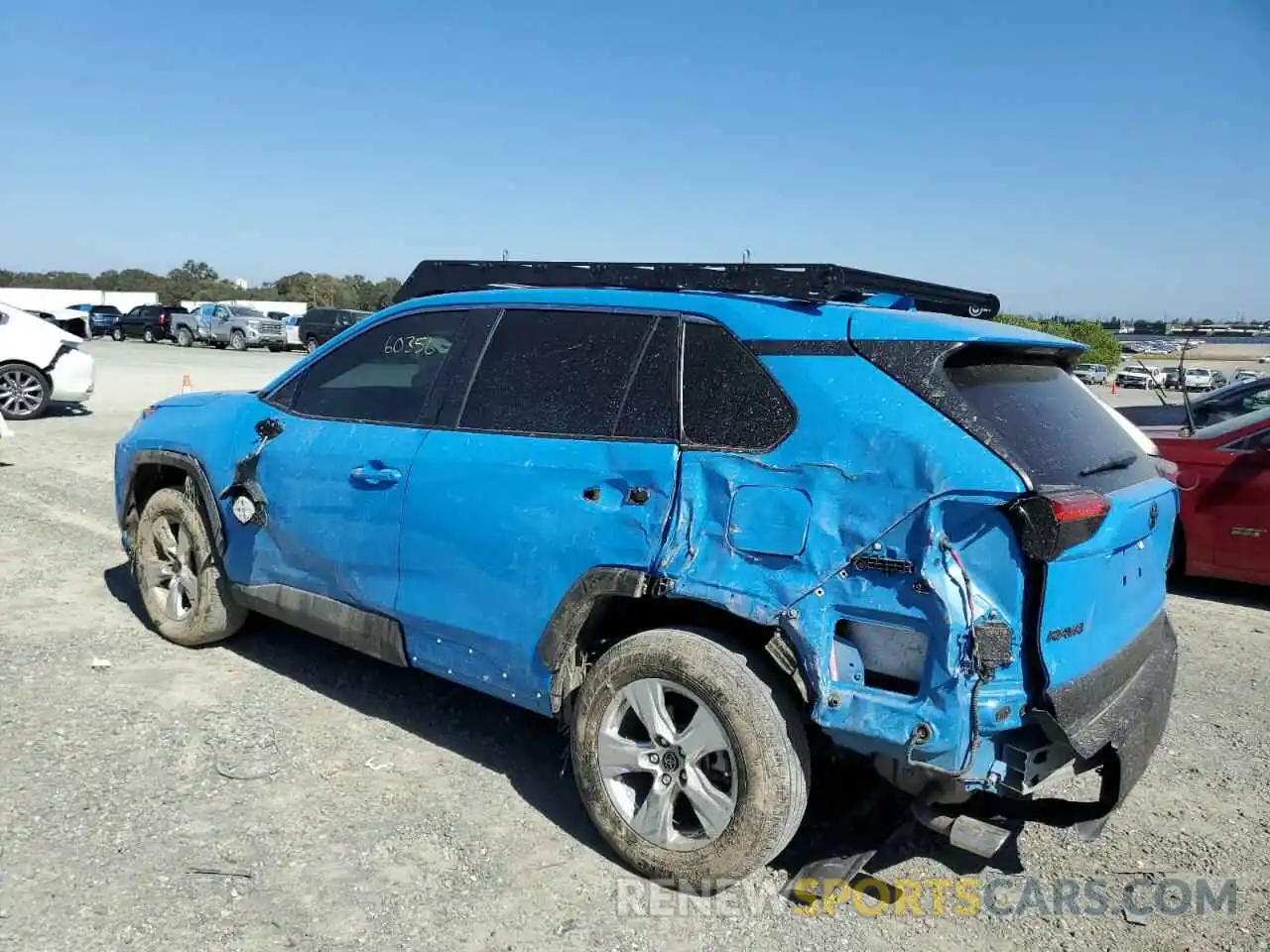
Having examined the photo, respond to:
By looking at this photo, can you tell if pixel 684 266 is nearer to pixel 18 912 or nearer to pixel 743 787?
pixel 743 787

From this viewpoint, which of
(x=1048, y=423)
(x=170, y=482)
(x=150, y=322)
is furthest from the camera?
(x=150, y=322)

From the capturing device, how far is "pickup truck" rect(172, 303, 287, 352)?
38.2m

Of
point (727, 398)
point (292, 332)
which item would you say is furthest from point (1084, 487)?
point (292, 332)

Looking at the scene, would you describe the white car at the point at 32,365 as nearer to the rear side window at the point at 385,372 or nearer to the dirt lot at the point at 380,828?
the dirt lot at the point at 380,828

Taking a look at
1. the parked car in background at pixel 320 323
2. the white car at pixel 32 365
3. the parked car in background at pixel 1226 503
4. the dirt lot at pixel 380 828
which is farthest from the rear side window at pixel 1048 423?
the parked car in background at pixel 320 323

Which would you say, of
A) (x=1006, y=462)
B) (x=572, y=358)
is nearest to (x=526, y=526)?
(x=572, y=358)

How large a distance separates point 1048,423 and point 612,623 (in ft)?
5.10

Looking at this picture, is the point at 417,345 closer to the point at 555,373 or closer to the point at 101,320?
the point at 555,373

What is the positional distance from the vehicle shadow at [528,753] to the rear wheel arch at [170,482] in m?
0.69

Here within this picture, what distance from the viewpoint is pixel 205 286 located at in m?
98.1

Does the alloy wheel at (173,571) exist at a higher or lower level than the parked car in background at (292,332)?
higher

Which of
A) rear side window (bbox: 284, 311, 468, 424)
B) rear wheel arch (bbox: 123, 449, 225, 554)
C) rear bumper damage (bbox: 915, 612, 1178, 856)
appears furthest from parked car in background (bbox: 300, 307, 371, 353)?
rear bumper damage (bbox: 915, 612, 1178, 856)

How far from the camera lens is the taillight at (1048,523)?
104 inches

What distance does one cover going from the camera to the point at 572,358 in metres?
3.69
